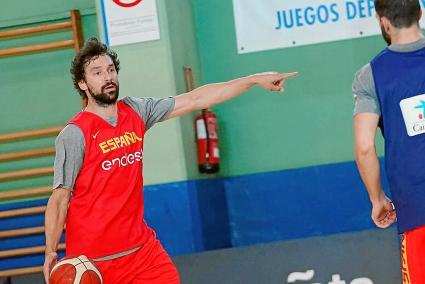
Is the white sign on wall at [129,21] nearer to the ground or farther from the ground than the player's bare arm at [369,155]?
farther from the ground

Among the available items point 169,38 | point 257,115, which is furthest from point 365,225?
point 169,38

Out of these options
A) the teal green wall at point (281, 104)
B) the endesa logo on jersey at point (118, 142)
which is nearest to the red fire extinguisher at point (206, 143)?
the teal green wall at point (281, 104)

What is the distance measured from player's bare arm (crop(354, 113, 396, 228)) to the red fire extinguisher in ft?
12.4

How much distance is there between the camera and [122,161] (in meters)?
4.27

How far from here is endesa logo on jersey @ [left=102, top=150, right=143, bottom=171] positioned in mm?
4234

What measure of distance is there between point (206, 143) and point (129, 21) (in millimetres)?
1268

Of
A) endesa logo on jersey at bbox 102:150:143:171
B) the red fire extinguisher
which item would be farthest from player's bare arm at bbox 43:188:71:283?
the red fire extinguisher

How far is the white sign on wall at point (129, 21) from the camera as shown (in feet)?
22.1

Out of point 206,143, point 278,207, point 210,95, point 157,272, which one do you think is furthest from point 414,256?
point 278,207

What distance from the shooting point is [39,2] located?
754 centimetres

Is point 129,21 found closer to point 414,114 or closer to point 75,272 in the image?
point 75,272

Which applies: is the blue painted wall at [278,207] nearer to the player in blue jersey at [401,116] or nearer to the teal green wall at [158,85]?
the teal green wall at [158,85]

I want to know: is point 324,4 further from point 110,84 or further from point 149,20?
point 110,84

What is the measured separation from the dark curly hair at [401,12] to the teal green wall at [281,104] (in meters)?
4.22
